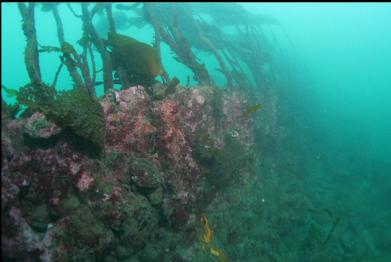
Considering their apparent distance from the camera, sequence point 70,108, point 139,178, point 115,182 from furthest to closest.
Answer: point 139,178 < point 115,182 < point 70,108

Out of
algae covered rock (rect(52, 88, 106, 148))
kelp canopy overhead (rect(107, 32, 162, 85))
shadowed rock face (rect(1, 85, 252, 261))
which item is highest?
kelp canopy overhead (rect(107, 32, 162, 85))

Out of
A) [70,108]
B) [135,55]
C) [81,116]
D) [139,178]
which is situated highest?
[135,55]

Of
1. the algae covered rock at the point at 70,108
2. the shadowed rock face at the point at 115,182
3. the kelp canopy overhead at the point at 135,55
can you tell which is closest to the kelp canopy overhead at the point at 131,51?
the kelp canopy overhead at the point at 135,55

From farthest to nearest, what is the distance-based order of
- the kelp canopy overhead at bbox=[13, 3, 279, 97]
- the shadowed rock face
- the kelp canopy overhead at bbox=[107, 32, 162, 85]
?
the kelp canopy overhead at bbox=[13, 3, 279, 97] → the kelp canopy overhead at bbox=[107, 32, 162, 85] → the shadowed rock face

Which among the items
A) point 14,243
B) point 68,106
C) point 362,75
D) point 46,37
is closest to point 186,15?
point 68,106

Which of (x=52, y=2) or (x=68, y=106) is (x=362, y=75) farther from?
(x=68, y=106)

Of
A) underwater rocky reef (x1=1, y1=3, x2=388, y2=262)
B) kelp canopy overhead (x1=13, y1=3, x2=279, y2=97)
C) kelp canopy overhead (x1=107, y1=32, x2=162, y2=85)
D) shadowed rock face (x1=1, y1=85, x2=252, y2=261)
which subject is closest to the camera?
shadowed rock face (x1=1, y1=85, x2=252, y2=261)

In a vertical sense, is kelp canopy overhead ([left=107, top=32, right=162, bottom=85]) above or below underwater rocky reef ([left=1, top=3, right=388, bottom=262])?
above

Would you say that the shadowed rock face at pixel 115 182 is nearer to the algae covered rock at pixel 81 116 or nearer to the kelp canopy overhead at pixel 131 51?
the algae covered rock at pixel 81 116

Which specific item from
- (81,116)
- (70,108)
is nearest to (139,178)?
(81,116)

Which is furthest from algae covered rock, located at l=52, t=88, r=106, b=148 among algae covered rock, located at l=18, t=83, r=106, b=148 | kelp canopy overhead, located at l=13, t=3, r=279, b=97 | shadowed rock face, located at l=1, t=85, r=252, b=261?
kelp canopy overhead, located at l=13, t=3, r=279, b=97

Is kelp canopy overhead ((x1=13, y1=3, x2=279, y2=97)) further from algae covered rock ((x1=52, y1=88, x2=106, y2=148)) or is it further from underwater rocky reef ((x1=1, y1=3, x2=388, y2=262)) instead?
algae covered rock ((x1=52, y1=88, x2=106, y2=148))

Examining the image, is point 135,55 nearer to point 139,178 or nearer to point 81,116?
point 81,116

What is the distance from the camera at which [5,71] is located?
120 metres
